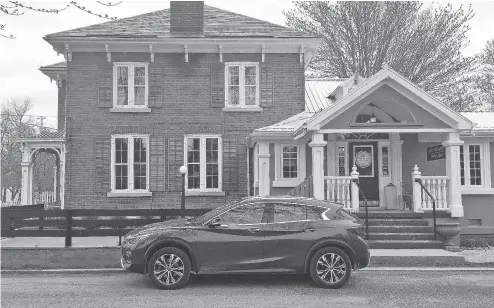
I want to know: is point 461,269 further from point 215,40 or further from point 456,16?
point 456,16

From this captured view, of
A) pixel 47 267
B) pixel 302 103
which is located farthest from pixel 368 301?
pixel 302 103

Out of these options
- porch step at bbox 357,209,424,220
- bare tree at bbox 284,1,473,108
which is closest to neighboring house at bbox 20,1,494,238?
porch step at bbox 357,209,424,220

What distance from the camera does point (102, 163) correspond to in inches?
720

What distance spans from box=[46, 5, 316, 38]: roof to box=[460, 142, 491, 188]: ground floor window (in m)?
6.79

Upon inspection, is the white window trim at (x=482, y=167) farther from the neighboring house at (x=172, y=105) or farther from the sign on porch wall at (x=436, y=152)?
the neighboring house at (x=172, y=105)

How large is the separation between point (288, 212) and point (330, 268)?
123cm

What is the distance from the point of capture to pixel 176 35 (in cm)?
1848

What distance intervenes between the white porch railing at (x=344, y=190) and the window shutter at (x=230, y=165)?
477 cm

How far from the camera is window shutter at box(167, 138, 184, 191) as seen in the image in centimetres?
1844

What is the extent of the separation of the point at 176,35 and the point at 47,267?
10449mm

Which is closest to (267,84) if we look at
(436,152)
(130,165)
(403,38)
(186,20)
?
(186,20)

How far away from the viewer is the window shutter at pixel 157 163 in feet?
60.3

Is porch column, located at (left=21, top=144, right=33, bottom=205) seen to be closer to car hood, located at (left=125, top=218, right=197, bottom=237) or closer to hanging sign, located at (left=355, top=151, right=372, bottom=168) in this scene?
car hood, located at (left=125, top=218, right=197, bottom=237)

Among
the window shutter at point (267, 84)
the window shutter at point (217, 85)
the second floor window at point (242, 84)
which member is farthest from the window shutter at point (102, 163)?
the window shutter at point (267, 84)
